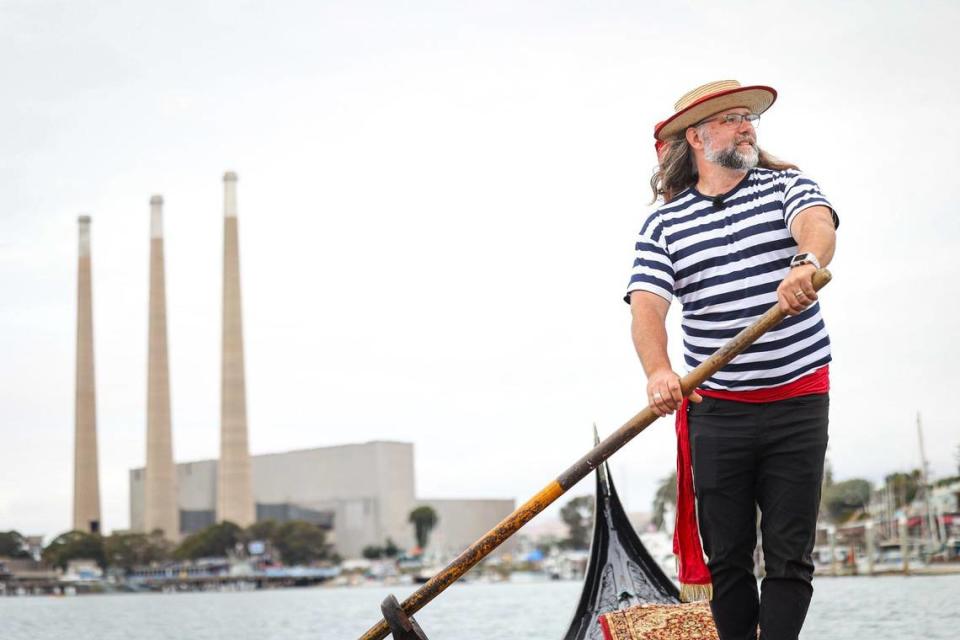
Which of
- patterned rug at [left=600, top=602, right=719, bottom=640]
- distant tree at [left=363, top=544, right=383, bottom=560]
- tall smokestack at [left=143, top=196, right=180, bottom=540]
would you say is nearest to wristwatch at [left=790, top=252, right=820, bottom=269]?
patterned rug at [left=600, top=602, right=719, bottom=640]

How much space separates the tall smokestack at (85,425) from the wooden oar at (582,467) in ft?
237

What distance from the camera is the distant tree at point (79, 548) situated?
250 ft

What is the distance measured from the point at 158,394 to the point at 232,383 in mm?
4282

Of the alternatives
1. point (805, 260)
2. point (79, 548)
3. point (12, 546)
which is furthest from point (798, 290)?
point (12, 546)

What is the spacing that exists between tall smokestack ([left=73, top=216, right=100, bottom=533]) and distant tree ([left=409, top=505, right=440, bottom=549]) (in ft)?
63.4

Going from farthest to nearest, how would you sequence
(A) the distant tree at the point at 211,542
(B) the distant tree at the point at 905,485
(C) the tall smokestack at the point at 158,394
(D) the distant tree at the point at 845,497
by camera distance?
(A) the distant tree at the point at 211,542, (C) the tall smokestack at the point at 158,394, (B) the distant tree at the point at 905,485, (D) the distant tree at the point at 845,497

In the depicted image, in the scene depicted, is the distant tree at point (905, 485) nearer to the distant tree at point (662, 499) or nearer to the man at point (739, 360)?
the distant tree at point (662, 499)

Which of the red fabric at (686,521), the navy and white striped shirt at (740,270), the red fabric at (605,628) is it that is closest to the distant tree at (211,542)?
the red fabric at (605,628)

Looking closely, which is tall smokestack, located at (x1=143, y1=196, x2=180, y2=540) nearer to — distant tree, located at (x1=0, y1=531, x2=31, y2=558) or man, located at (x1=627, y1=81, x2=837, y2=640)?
distant tree, located at (x1=0, y1=531, x2=31, y2=558)

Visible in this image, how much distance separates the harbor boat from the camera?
270 inches

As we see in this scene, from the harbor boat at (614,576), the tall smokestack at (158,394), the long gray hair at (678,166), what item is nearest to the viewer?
the long gray hair at (678,166)

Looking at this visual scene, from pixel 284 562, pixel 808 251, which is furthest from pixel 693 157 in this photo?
pixel 284 562

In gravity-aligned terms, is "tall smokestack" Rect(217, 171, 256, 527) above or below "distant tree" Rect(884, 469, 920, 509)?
above

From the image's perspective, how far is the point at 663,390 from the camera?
3.20m
